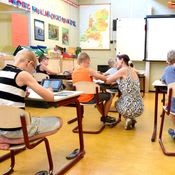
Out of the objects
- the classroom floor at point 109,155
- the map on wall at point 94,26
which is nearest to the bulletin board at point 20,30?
the classroom floor at point 109,155

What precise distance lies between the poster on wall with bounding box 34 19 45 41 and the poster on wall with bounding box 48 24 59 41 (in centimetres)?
40

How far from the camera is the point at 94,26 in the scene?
30.6 feet

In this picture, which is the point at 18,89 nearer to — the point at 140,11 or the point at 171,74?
the point at 171,74

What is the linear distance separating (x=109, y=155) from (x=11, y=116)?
143cm

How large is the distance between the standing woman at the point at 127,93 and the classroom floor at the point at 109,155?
25 cm

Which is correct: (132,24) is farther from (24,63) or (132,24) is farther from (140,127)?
(24,63)

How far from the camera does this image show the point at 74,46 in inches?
362

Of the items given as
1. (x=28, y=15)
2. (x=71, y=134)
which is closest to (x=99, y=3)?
(x=28, y=15)

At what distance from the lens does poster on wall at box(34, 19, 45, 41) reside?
22.1 ft

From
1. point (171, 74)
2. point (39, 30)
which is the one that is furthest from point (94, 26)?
point (171, 74)

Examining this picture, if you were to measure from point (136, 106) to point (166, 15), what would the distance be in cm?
536

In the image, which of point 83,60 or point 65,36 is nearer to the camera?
point 83,60

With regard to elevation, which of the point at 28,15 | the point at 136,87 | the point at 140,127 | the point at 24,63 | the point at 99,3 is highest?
the point at 99,3

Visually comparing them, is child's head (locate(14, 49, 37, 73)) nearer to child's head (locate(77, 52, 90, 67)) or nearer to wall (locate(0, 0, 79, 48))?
child's head (locate(77, 52, 90, 67))
